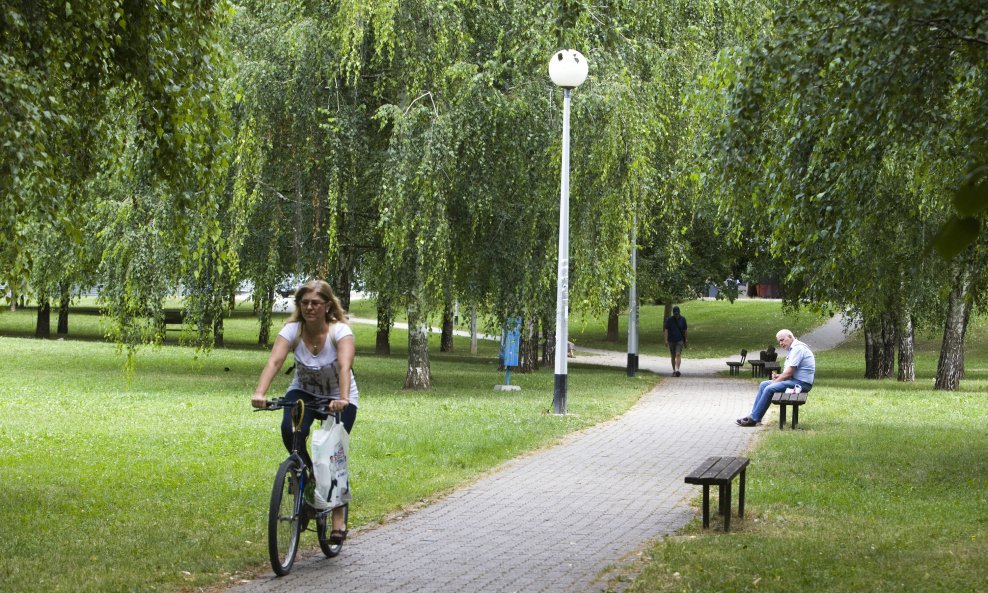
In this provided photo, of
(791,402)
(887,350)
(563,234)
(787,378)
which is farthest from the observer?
(887,350)

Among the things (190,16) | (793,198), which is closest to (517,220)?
(793,198)

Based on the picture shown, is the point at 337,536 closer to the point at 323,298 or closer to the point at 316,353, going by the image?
the point at 316,353

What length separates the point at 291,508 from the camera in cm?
707

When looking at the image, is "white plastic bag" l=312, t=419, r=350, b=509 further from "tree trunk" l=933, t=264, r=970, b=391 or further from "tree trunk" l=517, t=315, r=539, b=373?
"tree trunk" l=517, t=315, r=539, b=373

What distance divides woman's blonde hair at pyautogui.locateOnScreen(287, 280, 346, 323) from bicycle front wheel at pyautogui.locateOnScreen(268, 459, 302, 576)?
2.83ft

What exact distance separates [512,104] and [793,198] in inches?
382

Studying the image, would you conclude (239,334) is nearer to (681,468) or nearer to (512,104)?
(512,104)

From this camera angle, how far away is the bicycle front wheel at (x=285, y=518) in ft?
22.2

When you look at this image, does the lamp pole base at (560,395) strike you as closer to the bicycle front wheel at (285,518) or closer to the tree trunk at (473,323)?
the tree trunk at (473,323)

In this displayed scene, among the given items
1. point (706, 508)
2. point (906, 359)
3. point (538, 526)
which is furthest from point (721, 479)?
point (906, 359)

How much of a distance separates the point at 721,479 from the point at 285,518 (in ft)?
9.63

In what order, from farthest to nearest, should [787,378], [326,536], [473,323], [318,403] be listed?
1. [473,323]
2. [787,378]
3. [326,536]
4. [318,403]

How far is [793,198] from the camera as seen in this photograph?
10.5 metres

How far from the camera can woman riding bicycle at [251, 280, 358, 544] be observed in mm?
7160
